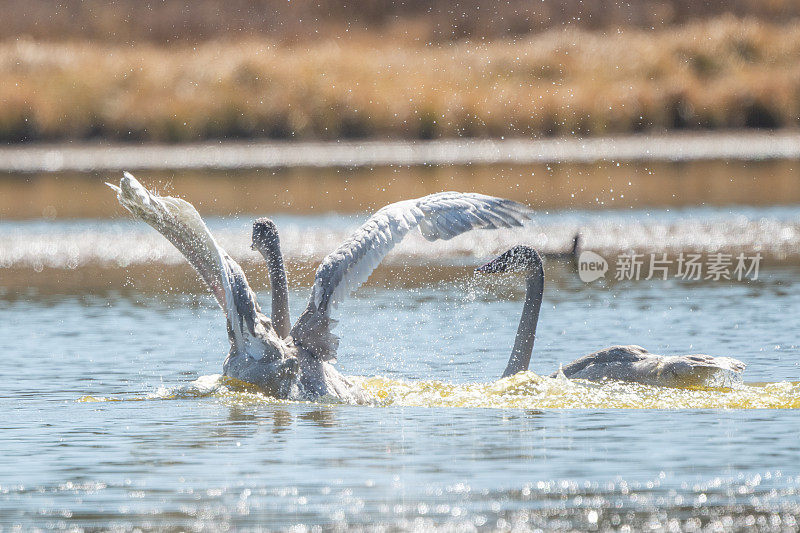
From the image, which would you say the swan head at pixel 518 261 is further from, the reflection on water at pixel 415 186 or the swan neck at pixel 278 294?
the reflection on water at pixel 415 186

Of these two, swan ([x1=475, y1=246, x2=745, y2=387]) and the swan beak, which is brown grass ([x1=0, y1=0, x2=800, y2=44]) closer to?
swan ([x1=475, y1=246, x2=745, y2=387])

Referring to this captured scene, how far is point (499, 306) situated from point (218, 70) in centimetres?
2747

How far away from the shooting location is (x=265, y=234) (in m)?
13.3

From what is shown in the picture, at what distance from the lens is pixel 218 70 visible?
44406 mm

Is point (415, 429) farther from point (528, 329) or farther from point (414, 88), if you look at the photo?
point (414, 88)

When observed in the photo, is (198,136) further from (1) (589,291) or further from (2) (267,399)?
(2) (267,399)

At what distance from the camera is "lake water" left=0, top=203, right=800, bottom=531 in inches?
352

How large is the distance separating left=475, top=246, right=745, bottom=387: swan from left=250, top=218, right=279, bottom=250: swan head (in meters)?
1.82

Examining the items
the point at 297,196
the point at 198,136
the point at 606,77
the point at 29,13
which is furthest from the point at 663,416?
the point at 29,13

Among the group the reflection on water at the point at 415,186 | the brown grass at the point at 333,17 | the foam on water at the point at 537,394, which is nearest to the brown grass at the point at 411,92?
the reflection on water at the point at 415,186

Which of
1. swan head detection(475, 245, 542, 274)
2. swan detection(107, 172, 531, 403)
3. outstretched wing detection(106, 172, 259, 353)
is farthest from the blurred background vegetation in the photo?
outstretched wing detection(106, 172, 259, 353)

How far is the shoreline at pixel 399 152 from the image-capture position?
3762 centimetres

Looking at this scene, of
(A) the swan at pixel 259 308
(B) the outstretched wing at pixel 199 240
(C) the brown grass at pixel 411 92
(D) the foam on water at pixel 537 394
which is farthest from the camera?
(C) the brown grass at pixel 411 92

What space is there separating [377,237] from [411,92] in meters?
29.4
